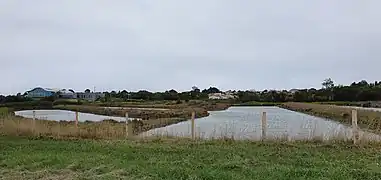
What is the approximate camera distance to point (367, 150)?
1228cm

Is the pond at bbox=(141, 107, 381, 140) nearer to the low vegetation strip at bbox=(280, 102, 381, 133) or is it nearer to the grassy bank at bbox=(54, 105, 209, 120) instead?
the low vegetation strip at bbox=(280, 102, 381, 133)

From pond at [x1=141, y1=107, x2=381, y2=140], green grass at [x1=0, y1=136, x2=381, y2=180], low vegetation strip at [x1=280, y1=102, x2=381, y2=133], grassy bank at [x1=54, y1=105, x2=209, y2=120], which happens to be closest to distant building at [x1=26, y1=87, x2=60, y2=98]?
grassy bank at [x1=54, y1=105, x2=209, y2=120]

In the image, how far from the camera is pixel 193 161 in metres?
9.84

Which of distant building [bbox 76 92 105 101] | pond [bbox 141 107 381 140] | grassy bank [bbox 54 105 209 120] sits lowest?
grassy bank [bbox 54 105 209 120]

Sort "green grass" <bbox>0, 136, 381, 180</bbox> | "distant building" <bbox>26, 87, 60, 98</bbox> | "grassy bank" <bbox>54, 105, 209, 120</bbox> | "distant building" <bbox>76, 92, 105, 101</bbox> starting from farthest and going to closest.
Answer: "distant building" <bbox>76, 92, 105, 101</bbox> < "distant building" <bbox>26, 87, 60, 98</bbox> < "grassy bank" <bbox>54, 105, 209, 120</bbox> < "green grass" <bbox>0, 136, 381, 180</bbox>

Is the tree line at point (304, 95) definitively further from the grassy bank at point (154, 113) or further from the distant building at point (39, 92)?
the grassy bank at point (154, 113)

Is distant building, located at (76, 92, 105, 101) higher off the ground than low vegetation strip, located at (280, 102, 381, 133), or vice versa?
distant building, located at (76, 92, 105, 101)

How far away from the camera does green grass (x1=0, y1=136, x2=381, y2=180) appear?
26.7ft

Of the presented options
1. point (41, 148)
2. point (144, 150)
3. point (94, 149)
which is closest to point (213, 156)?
point (144, 150)

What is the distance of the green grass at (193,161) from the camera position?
26.7 feet

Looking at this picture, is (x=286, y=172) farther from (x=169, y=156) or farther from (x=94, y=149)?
(x=94, y=149)

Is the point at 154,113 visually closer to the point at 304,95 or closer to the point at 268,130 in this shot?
the point at 268,130

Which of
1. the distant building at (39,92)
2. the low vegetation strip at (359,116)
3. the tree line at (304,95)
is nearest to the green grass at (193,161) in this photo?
the low vegetation strip at (359,116)

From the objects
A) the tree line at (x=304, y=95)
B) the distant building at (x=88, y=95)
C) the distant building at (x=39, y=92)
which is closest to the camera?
the tree line at (x=304, y=95)
